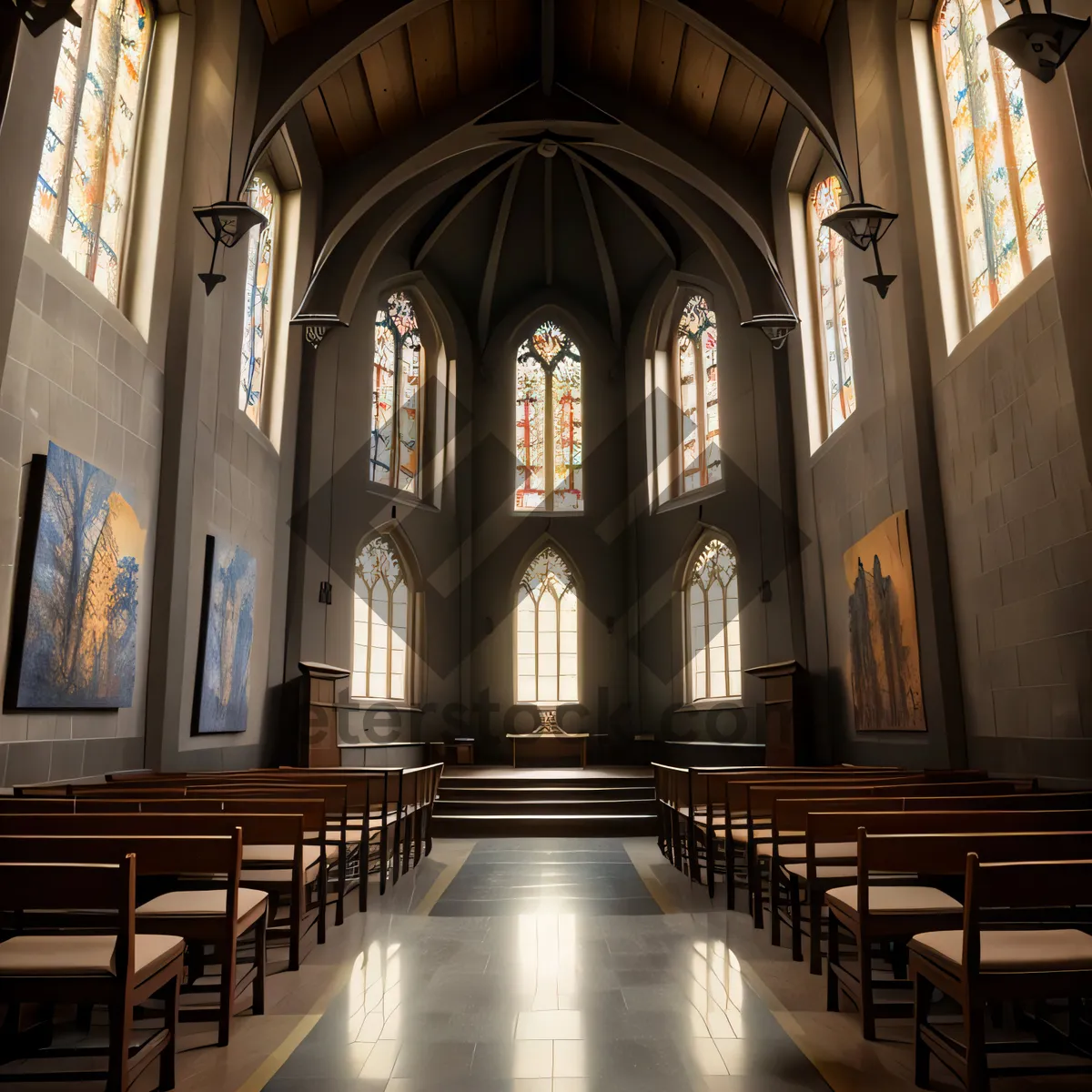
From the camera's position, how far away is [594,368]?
16.3m

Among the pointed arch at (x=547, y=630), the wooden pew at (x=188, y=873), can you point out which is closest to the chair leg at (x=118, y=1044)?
the wooden pew at (x=188, y=873)

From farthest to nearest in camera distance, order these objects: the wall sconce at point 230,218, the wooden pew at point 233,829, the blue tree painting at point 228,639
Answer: the blue tree painting at point 228,639
the wall sconce at point 230,218
the wooden pew at point 233,829

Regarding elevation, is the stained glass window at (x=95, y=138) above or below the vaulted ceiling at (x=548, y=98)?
below

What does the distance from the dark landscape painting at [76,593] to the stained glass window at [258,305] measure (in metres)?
3.41

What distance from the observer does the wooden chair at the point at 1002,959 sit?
2.36 meters

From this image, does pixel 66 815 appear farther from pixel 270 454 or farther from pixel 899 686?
pixel 270 454

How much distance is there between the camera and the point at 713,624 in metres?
13.6

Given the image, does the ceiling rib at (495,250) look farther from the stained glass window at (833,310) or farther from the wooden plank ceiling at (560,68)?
the stained glass window at (833,310)

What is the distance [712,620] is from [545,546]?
3.40m

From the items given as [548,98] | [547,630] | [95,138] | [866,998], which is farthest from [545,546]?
[866,998]

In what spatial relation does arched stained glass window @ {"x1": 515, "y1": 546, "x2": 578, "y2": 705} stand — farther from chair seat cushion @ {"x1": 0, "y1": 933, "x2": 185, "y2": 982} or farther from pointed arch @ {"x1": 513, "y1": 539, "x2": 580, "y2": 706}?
chair seat cushion @ {"x1": 0, "y1": 933, "x2": 185, "y2": 982}

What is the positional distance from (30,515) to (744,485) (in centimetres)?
944

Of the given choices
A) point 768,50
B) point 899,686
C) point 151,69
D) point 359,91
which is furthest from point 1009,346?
point 359,91

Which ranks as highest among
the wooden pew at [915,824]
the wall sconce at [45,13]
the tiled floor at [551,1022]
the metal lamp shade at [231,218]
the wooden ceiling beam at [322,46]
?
the wooden ceiling beam at [322,46]
